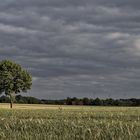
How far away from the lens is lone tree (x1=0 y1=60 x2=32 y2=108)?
416 feet

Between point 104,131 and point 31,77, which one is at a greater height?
point 31,77

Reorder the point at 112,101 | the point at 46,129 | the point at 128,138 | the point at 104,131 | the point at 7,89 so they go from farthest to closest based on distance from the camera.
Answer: the point at 112,101 < the point at 7,89 < the point at 46,129 < the point at 104,131 < the point at 128,138

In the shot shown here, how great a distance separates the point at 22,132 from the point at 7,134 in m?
0.52

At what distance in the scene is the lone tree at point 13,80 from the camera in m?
127

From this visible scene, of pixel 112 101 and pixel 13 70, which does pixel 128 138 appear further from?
pixel 112 101

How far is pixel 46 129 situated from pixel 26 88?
112m

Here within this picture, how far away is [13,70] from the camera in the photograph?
13100cm

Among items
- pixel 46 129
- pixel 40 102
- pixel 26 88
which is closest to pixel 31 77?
pixel 26 88

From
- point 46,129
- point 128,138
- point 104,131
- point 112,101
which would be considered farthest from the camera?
point 112,101

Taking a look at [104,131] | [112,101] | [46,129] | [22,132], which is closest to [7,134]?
[22,132]

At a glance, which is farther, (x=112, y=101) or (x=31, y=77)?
(x=112, y=101)

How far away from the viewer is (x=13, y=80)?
5044 inches

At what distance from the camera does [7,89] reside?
417 feet

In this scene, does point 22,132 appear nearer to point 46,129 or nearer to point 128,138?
point 46,129
